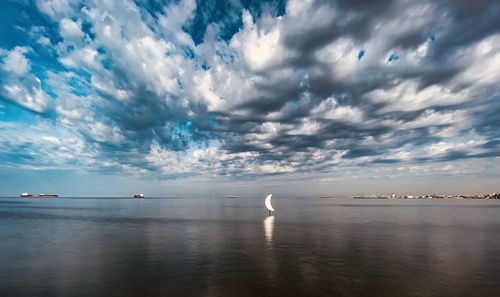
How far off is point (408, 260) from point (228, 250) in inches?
858

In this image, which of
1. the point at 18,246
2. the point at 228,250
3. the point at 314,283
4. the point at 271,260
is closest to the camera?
the point at 314,283

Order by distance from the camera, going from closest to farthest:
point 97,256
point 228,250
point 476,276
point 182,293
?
point 182,293 → point 476,276 → point 97,256 → point 228,250

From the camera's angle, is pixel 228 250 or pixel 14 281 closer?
pixel 14 281

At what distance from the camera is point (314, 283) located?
22812 mm

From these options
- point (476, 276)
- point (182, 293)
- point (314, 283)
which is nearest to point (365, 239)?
point (476, 276)

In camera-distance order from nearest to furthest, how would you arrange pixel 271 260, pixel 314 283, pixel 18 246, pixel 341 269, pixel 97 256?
1. pixel 314 283
2. pixel 341 269
3. pixel 271 260
4. pixel 97 256
5. pixel 18 246

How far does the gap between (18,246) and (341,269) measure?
44.5m

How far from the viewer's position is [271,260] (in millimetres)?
30984

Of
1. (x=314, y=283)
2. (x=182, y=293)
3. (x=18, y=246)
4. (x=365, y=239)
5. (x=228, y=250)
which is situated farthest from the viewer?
(x=365, y=239)

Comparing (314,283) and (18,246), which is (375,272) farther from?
(18,246)

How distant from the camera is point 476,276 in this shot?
25.5 meters

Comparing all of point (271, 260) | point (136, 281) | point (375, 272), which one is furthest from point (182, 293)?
point (375, 272)

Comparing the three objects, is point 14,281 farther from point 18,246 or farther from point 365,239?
point 365,239

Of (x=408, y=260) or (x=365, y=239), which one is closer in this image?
(x=408, y=260)
